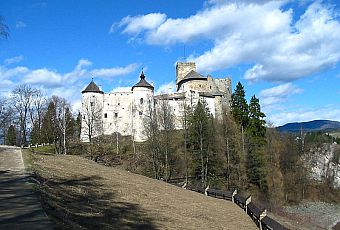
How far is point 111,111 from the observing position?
2773 inches

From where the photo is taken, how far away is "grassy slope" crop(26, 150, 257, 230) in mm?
11469

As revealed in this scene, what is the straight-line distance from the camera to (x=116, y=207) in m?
14.2

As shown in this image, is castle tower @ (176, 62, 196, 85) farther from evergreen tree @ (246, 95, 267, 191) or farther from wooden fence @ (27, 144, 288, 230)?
wooden fence @ (27, 144, 288, 230)

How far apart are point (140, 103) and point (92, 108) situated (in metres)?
8.68

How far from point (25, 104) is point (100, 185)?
52147 millimetres

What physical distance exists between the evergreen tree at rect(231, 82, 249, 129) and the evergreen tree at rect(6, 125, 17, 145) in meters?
44.9

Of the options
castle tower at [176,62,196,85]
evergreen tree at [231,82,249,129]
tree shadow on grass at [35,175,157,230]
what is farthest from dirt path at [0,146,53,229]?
castle tower at [176,62,196,85]

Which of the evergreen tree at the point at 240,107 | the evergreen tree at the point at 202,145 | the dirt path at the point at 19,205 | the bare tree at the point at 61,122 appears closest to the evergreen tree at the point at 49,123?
the bare tree at the point at 61,122

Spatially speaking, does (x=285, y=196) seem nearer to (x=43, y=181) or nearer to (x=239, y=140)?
(x=239, y=140)

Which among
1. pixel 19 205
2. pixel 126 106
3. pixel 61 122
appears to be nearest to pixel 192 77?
pixel 126 106

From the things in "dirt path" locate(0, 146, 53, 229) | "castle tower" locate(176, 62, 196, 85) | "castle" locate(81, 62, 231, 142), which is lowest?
"dirt path" locate(0, 146, 53, 229)

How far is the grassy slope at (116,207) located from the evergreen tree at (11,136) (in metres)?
61.4

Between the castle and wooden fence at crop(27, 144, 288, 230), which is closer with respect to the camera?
wooden fence at crop(27, 144, 288, 230)

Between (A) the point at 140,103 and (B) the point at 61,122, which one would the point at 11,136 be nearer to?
(B) the point at 61,122
